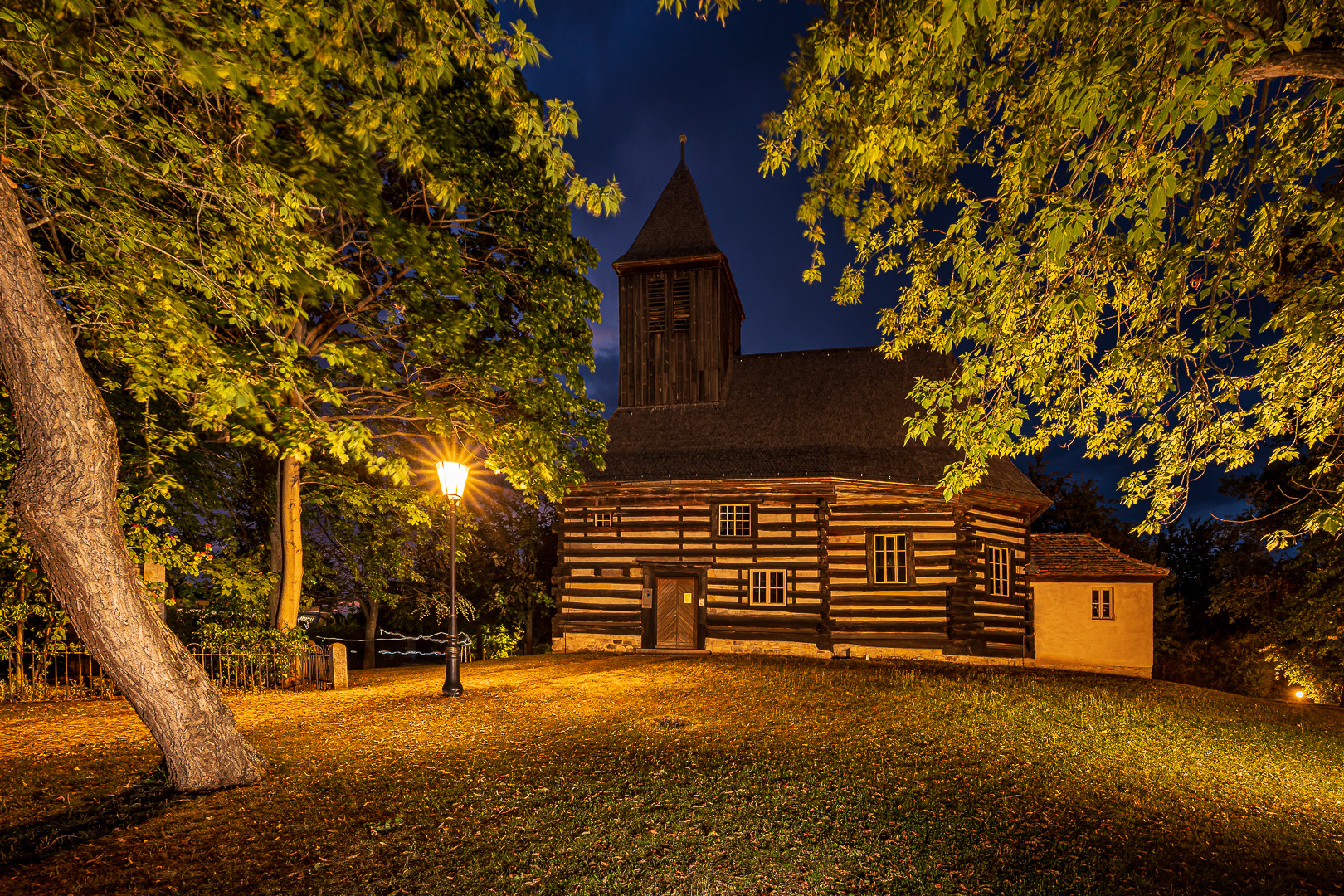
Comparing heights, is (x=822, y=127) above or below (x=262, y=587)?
above

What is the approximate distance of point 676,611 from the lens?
17.8 m

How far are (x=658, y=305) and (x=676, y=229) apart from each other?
9.92 feet

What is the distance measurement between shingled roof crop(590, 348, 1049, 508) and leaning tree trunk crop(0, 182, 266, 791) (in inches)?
498

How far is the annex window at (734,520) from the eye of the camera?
56.3 feet

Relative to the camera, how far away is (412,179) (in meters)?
10.2

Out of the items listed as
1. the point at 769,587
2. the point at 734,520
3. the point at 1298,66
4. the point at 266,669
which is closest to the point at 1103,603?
the point at 769,587

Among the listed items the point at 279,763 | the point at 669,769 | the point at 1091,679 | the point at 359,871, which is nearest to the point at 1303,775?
the point at 1091,679

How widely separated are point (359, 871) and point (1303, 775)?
11.0 meters

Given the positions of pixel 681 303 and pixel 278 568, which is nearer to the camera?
pixel 278 568

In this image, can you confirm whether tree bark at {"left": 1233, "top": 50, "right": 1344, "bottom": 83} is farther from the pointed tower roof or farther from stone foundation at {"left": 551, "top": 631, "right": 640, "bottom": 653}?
stone foundation at {"left": 551, "top": 631, "right": 640, "bottom": 653}

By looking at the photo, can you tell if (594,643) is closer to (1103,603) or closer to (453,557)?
(453,557)

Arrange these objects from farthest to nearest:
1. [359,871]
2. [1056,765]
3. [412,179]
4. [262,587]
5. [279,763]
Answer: [262,587] → [412,179] → [1056,765] → [279,763] → [359,871]

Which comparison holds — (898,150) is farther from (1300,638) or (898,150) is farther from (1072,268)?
(1300,638)

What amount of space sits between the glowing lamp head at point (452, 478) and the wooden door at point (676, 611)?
9.12 metres
